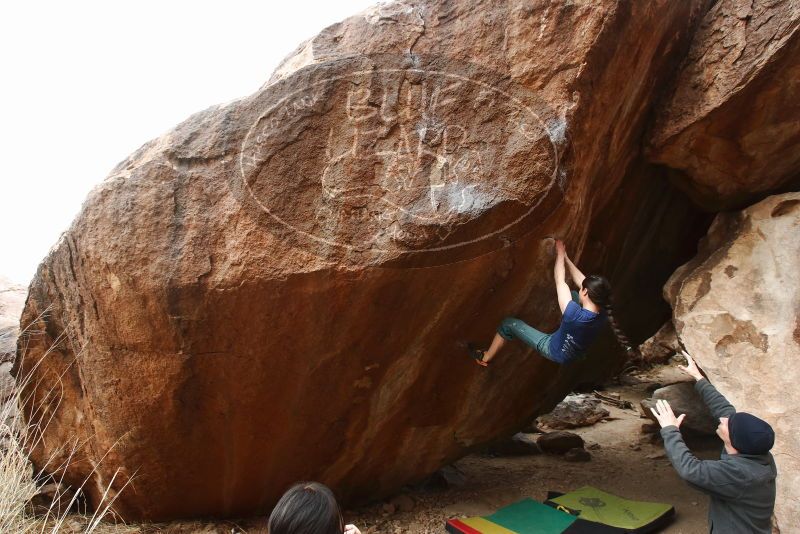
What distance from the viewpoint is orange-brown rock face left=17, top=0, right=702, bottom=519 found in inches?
107

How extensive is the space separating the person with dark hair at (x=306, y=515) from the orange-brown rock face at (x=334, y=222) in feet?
4.62

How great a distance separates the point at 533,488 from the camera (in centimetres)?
427

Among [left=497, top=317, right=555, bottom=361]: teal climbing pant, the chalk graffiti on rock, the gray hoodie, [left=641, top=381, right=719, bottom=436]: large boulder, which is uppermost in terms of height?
the chalk graffiti on rock

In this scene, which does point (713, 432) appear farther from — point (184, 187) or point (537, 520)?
point (184, 187)

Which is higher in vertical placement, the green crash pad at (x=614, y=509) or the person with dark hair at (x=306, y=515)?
the person with dark hair at (x=306, y=515)

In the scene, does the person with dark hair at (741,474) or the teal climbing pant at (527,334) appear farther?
the teal climbing pant at (527,334)

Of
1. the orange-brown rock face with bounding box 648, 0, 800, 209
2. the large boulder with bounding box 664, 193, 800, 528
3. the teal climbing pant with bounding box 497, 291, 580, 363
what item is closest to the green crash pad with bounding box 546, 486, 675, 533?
the large boulder with bounding box 664, 193, 800, 528

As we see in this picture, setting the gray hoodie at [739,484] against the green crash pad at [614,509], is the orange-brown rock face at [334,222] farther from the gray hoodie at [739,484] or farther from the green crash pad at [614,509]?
the green crash pad at [614,509]

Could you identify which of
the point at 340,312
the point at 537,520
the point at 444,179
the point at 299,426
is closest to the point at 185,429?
the point at 299,426

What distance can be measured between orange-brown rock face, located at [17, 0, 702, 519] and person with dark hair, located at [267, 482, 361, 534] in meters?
1.41

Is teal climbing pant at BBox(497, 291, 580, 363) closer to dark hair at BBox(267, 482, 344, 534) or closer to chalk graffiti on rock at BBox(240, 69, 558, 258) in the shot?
chalk graffiti on rock at BBox(240, 69, 558, 258)

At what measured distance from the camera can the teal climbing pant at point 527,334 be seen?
3024mm

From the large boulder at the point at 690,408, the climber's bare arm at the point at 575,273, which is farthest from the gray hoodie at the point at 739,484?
the large boulder at the point at 690,408

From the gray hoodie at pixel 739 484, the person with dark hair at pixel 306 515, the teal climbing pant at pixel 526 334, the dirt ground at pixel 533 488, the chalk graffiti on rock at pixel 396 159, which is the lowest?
the dirt ground at pixel 533 488
